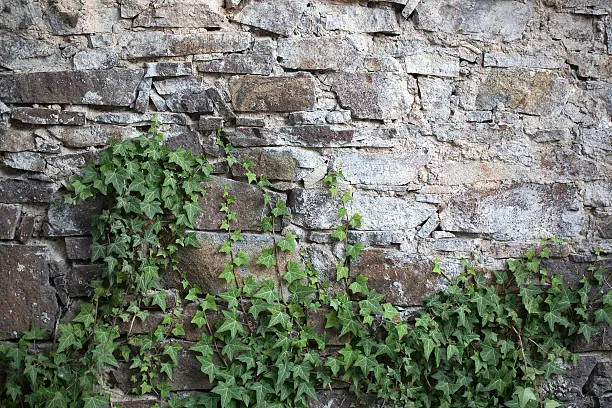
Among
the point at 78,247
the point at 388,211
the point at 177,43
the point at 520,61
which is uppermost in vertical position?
the point at 520,61

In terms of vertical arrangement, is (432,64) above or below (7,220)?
above

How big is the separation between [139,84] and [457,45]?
1557 millimetres

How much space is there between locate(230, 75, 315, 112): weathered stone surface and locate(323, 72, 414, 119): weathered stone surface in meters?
0.12

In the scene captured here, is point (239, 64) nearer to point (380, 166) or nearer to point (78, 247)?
point (380, 166)

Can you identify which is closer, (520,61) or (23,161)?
(23,161)

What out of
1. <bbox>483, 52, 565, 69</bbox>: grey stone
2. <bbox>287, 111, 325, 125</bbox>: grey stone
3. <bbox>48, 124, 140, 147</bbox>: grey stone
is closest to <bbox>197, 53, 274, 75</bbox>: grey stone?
<bbox>287, 111, 325, 125</bbox>: grey stone

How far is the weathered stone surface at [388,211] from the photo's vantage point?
2.64m

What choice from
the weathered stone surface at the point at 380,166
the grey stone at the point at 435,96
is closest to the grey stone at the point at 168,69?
the weathered stone surface at the point at 380,166

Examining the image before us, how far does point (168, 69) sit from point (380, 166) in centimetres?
112

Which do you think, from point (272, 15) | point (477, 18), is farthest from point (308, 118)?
point (477, 18)

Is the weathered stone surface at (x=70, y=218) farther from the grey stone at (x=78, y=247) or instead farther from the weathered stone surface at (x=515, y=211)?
the weathered stone surface at (x=515, y=211)

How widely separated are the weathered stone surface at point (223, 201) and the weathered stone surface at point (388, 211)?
18.0 inches

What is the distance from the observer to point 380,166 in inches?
104

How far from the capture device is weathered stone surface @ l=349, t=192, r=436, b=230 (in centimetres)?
264
